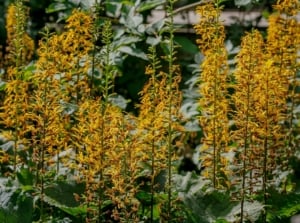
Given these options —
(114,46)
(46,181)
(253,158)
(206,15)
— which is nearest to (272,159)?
(253,158)

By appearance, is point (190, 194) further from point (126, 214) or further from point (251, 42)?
point (251, 42)

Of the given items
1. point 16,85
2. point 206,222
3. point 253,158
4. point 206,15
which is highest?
point 206,15

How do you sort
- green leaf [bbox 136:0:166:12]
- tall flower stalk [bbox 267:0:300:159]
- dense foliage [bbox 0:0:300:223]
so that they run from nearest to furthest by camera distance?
dense foliage [bbox 0:0:300:223], tall flower stalk [bbox 267:0:300:159], green leaf [bbox 136:0:166:12]

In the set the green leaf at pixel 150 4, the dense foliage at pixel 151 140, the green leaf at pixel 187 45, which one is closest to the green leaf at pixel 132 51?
the green leaf at pixel 150 4

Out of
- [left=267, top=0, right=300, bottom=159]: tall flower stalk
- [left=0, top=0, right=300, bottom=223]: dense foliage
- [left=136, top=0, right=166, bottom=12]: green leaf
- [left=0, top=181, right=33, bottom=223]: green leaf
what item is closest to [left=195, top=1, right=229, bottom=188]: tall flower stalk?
[left=0, top=0, right=300, bottom=223]: dense foliage

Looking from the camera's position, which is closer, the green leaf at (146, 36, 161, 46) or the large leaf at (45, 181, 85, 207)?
the large leaf at (45, 181, 85, 207)

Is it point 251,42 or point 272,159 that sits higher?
point 251,42

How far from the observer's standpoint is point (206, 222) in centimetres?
405

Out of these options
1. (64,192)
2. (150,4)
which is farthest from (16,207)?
(150,4)

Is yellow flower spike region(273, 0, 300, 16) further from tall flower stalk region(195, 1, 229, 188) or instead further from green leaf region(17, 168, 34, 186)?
green leaf region(17, 168, 34, 186)

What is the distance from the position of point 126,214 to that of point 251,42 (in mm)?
971

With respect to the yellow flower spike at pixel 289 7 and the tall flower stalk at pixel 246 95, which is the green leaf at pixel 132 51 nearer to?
the yellow flower spike at pixel 289 7

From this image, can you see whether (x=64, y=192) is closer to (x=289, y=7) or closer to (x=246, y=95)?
(x=246, y=95)

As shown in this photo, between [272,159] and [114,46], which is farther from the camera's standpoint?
[114,46]
